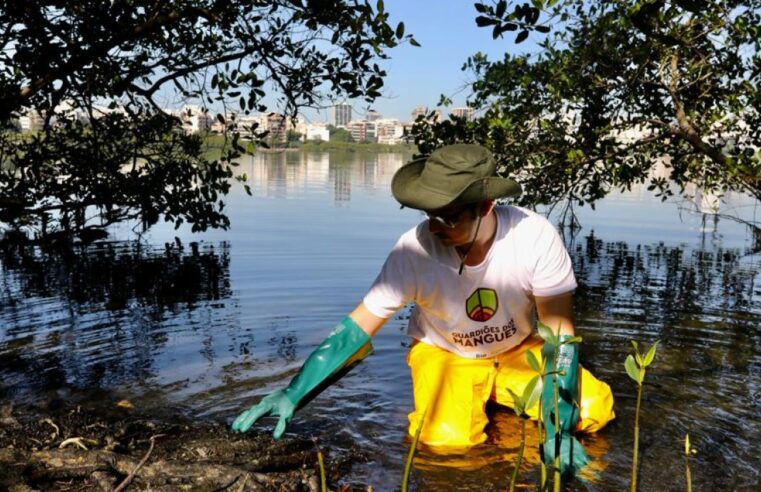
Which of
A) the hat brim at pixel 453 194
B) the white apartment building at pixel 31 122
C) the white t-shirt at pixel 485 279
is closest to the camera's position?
the hat brim at pixel 453 194

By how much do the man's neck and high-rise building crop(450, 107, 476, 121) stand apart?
4.22 meters

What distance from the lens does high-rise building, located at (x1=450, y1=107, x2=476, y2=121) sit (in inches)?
316

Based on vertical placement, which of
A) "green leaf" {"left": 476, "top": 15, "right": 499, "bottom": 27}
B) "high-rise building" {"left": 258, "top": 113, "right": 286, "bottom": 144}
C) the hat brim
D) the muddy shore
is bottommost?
the muddy shore

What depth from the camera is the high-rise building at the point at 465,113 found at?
316 inches

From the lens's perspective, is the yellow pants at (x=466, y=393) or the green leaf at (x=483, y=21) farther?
the yellow pants at (x=466, y=393)

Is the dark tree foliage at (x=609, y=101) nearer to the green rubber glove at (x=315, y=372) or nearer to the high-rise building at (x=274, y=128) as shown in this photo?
the high-rise building at (x=274, y=128)

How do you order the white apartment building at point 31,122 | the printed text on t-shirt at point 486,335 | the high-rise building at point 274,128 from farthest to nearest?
1. the white apartment building at point 31,122
2. the high-rise building at point 274,128
3. the printed text on t-shirt at point 486,335

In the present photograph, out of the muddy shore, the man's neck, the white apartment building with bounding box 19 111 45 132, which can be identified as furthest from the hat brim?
the white apartment building with bounding box 19 111 45 132

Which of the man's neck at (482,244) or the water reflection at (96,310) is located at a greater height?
the man's neck at (482,244)

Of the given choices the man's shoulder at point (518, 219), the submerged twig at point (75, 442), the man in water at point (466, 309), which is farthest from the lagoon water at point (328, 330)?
the man's shoulder at point (518, 219)

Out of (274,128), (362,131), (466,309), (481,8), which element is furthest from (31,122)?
(362,131)

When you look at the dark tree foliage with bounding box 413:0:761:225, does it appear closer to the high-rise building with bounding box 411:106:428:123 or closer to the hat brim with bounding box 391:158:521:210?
the high-rise building with bounding box 411:106:428:123

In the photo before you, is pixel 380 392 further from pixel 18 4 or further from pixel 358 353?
pixel 18 4

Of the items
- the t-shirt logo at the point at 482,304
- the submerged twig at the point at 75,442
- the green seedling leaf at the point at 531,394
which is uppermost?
the green seedling leaf at the point at 531,394
